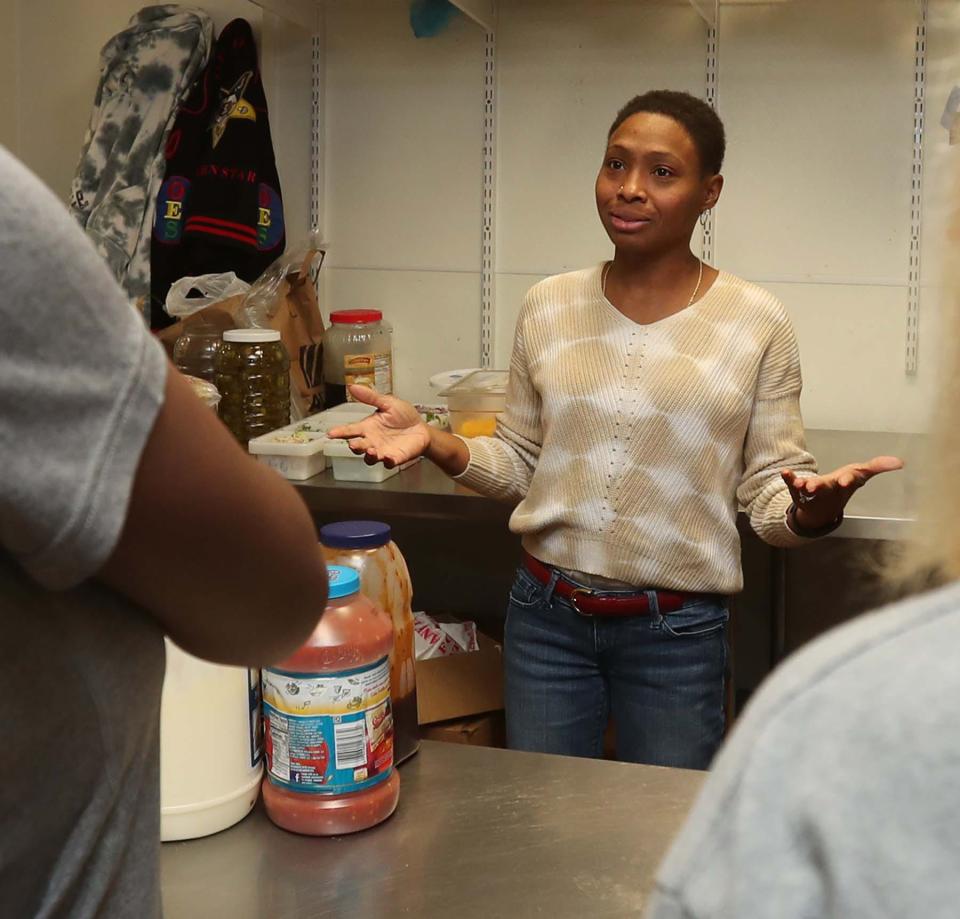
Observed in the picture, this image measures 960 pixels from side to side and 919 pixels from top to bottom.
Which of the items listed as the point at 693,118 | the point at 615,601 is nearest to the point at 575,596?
the point at 615,601

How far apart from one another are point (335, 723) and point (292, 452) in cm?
139

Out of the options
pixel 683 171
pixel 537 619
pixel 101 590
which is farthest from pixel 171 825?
pixel 683 171

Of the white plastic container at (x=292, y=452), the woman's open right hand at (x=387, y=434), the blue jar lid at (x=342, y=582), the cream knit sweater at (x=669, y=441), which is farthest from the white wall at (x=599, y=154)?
the blue jar lid at (x=342, y=582)

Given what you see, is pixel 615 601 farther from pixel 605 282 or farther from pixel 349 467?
pixel 349 467

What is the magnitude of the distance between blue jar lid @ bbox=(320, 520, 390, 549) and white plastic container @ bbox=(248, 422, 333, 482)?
47.5 inches

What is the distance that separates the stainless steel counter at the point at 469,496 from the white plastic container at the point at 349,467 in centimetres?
2

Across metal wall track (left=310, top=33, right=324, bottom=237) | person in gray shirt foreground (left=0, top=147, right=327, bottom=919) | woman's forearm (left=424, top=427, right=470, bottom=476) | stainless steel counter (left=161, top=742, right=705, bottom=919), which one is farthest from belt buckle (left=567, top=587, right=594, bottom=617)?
metal wall track (left=310, top=33, right=324, bottom=237)

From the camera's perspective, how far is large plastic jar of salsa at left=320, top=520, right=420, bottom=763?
114 cm

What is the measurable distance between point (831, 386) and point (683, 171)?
97 centimetres

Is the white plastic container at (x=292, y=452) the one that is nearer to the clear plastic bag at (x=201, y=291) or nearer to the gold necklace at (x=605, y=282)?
the clear plastic bag at (x=201, y=291)

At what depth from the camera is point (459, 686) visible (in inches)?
92.2

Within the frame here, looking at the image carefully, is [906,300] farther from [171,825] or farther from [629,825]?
[171,825]

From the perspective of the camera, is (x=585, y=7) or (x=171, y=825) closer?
(x=171, y=825)

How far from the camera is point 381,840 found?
3.40 feet
